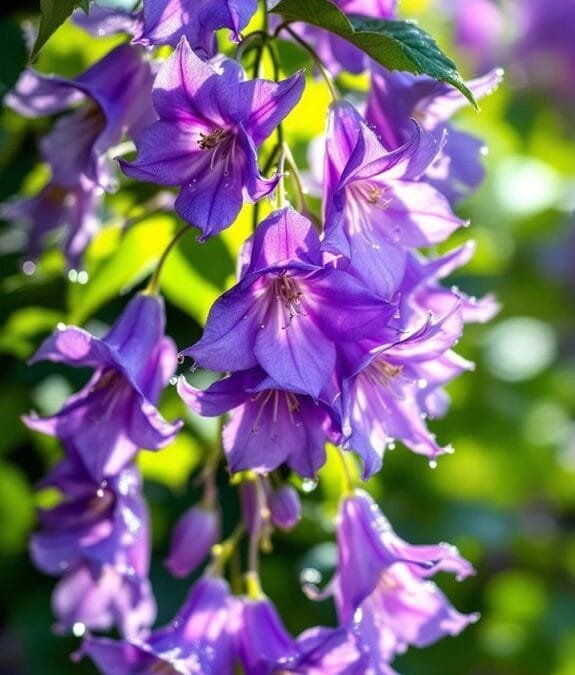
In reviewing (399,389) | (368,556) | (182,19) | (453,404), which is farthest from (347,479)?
(453,404)

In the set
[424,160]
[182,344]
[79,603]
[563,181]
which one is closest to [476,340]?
[563,181]

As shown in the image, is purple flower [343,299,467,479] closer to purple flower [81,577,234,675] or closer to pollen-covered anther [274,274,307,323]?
pollen-covered anther [274,274,307,323]

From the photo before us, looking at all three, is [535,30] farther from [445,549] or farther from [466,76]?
[445,549]

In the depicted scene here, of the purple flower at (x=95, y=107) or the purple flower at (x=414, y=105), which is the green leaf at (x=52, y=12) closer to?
the purple flower at (x=95, y=107)

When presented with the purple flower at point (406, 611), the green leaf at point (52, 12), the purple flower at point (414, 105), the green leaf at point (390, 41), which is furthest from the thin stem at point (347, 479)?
the green leaf at point (52, 12)

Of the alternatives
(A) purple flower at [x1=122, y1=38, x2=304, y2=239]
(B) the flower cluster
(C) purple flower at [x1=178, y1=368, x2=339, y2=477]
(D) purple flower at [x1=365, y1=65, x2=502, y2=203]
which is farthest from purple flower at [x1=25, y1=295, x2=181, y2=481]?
(D) purple flower at [x1=365, y1=65, x2=502, y2=203]
